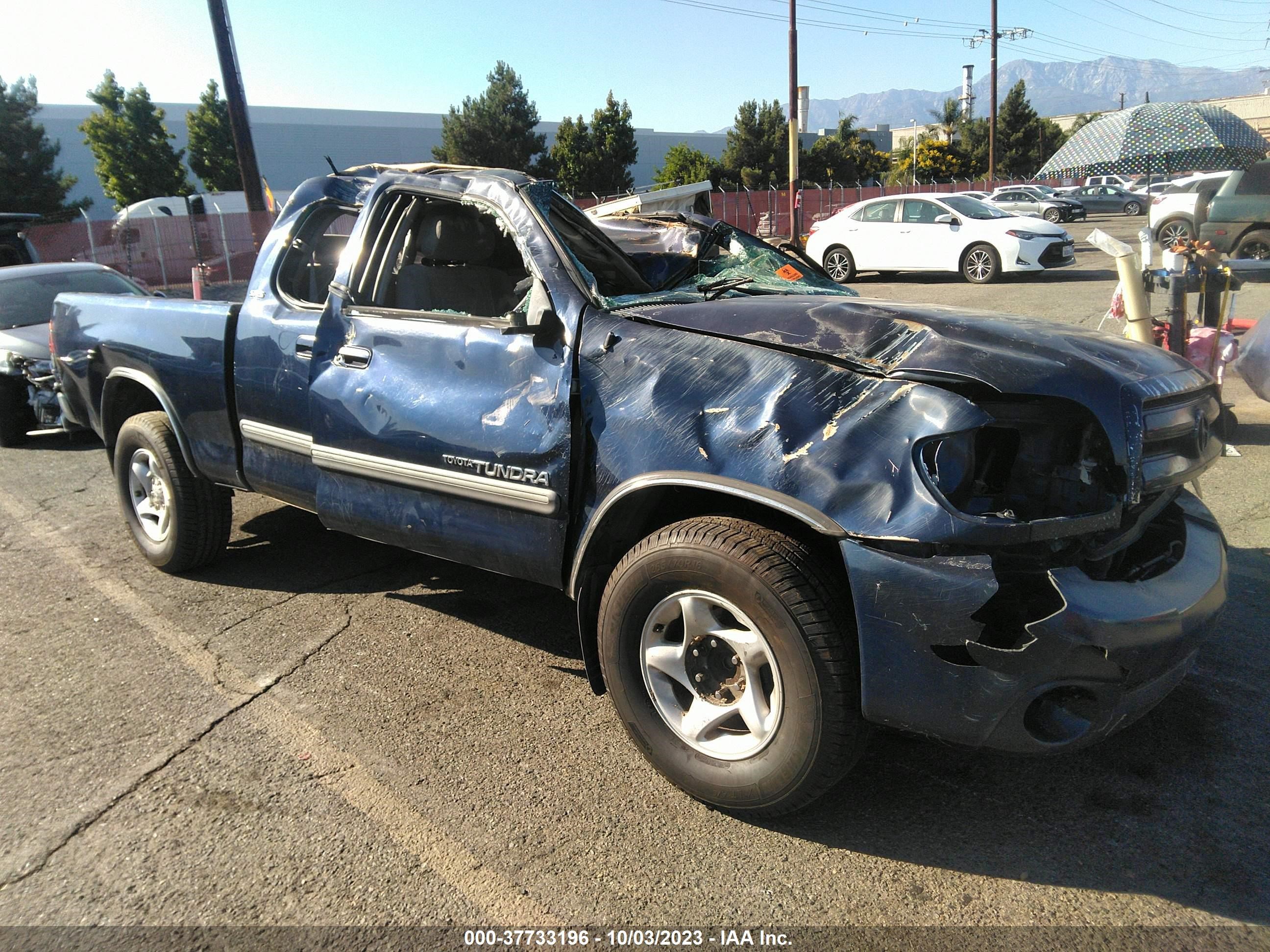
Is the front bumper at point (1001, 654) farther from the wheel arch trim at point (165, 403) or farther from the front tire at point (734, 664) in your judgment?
the wheel arch trim at point (165, 403)

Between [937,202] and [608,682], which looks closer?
[608,682]

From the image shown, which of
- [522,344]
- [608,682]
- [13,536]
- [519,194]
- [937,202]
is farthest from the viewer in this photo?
[937,202]

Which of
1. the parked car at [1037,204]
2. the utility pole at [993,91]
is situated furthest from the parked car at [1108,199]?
the utility pole at [993,91]

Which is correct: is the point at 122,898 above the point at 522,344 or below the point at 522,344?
below

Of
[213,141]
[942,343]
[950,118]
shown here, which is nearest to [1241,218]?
[942,343]

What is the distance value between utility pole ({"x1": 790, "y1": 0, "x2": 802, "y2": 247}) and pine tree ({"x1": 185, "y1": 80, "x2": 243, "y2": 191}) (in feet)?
96.3

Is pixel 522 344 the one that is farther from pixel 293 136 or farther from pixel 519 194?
pixel 293 136

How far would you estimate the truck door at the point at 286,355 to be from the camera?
3820mm

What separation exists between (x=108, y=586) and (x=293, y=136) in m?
56.6

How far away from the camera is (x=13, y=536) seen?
5.60 metres

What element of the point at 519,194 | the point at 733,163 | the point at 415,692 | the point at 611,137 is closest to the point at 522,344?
the point at 519,194

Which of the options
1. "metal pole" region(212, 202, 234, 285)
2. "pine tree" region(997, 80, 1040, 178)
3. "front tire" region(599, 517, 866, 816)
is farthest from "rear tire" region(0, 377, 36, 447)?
"pine tree" region(997, 80, 1040, 178)

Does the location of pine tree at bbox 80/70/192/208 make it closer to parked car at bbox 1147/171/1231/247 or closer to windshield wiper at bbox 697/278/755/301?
parked car at bbox 1147/171/1231/247

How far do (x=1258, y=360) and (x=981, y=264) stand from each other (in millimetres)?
11559
